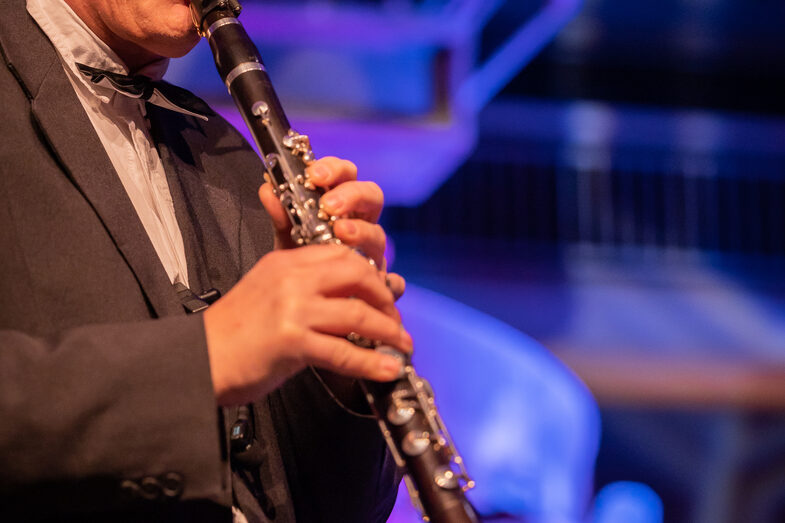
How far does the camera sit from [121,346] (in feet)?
3.09

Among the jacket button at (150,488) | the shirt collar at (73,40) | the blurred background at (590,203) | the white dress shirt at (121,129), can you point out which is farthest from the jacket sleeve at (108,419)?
the blurred background at (590,203)

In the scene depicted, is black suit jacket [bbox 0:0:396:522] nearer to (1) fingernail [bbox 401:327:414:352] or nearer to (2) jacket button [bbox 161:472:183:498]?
(2) jacket button [bbox 161:472:183:498]

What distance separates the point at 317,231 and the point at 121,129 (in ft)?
1.76

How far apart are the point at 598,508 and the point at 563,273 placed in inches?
56.7

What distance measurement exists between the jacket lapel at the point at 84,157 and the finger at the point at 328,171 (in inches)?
10.0

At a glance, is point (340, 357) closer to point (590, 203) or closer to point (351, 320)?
point (351, 320)

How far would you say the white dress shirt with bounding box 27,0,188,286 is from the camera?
53.1 inches

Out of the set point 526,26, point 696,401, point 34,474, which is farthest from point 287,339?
point 526,26

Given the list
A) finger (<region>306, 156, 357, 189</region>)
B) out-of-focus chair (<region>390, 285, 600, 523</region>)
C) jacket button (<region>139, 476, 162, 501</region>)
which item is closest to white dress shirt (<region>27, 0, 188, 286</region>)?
finger (<region>306, 156, 357, 189</region>)

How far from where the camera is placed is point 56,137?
3.93 ft

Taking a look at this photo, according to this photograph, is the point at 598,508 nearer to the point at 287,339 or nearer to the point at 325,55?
the point at 325,55

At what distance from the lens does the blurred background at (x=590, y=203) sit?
12.3 feet

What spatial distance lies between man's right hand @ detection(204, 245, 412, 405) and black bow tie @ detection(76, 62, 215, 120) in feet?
2.00

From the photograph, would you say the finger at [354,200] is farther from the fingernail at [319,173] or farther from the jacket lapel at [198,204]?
the jacket lapel at [198,204]
